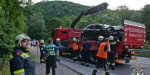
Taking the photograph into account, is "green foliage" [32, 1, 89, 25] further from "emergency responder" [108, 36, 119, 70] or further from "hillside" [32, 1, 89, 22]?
"emergency responder" [108, 36, 119, 70]

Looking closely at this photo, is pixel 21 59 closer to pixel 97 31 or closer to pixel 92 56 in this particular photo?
pixel 92 56

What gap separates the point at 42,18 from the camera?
99000 mm

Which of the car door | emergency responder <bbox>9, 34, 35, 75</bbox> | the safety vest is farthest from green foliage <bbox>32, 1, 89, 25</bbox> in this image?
emergency responder <bbox>9, 34, 35, 75</bbox>

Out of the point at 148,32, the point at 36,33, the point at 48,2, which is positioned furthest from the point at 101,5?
the point at 48,2

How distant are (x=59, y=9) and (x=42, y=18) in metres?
17.1

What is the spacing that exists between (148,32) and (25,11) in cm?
3657

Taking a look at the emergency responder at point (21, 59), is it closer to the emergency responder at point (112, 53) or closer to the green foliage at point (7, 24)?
the green foliage at point (7, 24)

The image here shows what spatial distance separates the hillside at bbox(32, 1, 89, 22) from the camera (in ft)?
351

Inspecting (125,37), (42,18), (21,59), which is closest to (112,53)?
(125,37)

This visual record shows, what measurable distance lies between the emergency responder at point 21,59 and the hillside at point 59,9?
100 m

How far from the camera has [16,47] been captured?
3.62m

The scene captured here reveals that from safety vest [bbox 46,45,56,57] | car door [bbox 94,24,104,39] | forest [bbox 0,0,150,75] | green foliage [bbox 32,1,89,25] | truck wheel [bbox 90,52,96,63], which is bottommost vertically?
truck wheel [bbox 90,52,96,63]

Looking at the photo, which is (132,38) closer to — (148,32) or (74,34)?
(74,34)

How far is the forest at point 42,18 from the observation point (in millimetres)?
9964
